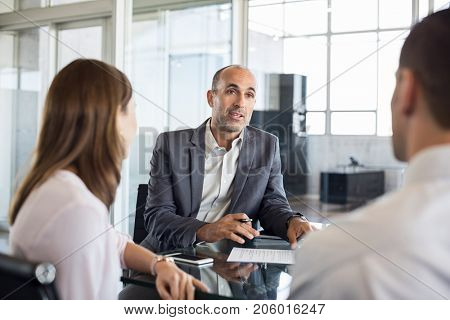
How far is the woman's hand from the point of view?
93cm

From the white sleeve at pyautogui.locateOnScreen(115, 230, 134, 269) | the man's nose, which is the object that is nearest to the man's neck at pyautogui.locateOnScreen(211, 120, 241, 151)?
the man's nose

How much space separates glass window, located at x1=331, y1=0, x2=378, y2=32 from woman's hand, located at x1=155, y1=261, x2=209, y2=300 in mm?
2129

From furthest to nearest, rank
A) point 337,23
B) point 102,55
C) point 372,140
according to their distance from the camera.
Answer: point 102,55 → point 337,23 → point 372,140

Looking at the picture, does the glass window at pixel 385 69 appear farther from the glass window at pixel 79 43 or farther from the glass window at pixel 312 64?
the glass window at pixel 79 43

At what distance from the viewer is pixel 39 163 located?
855 millimetres

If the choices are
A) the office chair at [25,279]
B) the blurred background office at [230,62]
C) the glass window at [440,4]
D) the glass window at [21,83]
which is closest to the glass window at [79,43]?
the blurred background office at [230,62]

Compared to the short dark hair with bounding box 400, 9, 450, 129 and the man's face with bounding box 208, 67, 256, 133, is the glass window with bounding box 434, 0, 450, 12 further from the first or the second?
the short dark hair with bounding box 400, 9, 450, 129

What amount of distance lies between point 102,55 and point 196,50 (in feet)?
2.01

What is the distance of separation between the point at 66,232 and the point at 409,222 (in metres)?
0.52

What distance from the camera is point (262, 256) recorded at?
1229 millimetres

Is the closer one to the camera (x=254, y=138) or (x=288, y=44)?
(x=254, y=138)

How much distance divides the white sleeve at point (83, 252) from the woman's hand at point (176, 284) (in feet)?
0.37
